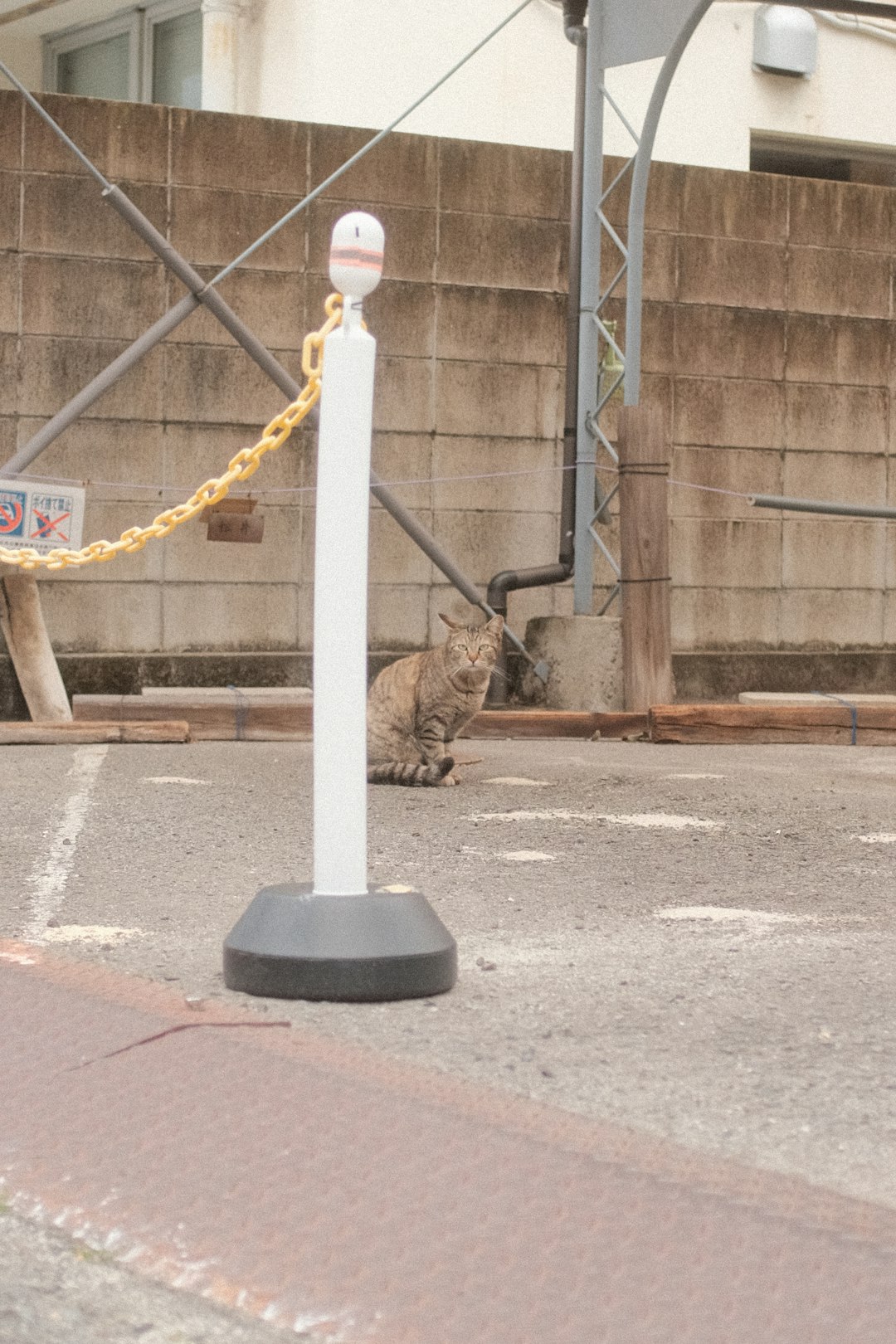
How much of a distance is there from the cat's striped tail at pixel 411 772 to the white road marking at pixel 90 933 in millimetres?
2754

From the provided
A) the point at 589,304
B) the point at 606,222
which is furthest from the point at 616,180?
the point at 589,304

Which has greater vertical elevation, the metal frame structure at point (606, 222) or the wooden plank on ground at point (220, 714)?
the metal frame structure at point (606, 222)

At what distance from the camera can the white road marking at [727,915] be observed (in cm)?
381

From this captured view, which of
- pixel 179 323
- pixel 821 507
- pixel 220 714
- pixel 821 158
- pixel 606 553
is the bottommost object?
pixel 220 714

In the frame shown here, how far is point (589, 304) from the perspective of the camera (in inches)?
344

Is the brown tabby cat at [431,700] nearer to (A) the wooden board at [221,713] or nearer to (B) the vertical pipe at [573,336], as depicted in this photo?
(A) the wooden board at [221,713]

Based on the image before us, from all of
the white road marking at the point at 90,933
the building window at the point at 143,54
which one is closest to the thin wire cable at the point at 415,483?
the building window at the point at 143,54

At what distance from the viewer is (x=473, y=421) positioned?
9.09 m

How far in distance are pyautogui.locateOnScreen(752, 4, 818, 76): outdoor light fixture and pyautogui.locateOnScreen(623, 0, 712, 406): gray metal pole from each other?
3.79 m

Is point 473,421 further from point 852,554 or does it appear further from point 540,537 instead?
point 852,554

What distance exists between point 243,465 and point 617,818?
1.88 meters

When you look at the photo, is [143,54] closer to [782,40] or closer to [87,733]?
[782,40]

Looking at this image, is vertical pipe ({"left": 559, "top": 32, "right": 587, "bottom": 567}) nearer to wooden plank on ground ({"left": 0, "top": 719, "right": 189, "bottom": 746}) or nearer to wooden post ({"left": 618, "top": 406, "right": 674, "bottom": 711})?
wooden post ({"left": 618, "top": 406, "right": 674, "bottom": 711})

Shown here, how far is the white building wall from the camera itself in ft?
35.6
